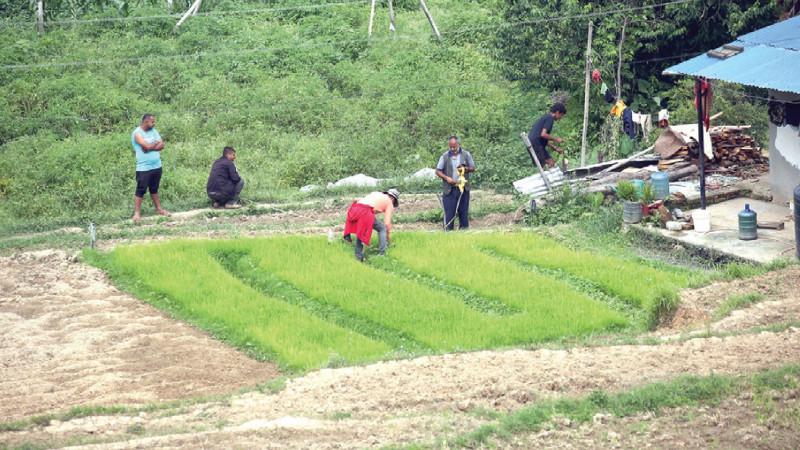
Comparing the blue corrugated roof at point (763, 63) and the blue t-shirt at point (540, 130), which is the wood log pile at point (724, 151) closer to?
the blue corrugated roof at point (763, 63)

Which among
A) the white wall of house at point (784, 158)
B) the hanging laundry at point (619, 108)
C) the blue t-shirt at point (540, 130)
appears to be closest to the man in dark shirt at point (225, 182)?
the blue t-shirt at point (540, 130)

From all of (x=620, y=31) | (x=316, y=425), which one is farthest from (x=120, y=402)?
(x=620, y=31)

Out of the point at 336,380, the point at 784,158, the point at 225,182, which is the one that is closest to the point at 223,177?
the point at 225,182

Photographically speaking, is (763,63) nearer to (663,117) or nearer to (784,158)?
(784,158)

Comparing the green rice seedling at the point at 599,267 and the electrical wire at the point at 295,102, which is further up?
the electrical wire at the point at 295,102

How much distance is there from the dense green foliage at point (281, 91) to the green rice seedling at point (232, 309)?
3538 mm

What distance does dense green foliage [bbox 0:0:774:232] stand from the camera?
70.0 ft

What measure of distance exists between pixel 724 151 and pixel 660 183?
242cm

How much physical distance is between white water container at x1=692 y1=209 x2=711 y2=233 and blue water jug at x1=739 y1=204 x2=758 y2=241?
66cm

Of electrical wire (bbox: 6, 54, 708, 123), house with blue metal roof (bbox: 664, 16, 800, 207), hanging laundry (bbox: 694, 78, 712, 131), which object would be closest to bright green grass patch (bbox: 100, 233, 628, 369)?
hanging laundry (bbox: 694, 78, 712, 131)

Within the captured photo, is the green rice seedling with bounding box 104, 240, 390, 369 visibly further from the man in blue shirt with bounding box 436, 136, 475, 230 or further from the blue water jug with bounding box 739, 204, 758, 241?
the blue water jug with bounding box 739, 204, 758, 241

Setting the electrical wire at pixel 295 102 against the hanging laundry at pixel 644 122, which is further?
the electrical wire at pixel 295 102

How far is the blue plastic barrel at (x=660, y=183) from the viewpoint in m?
16.9

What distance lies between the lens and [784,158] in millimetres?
16531
